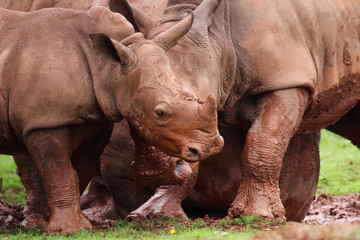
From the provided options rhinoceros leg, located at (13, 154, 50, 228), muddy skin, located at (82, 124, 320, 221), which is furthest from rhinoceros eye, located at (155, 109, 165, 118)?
rhinoceros leg, located at (13, 154, 50, 228)

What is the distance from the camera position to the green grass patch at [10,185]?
13.8m

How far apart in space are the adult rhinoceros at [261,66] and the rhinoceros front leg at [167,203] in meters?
0.78

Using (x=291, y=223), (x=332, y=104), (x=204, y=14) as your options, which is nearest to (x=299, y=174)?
(x=332, y=104)

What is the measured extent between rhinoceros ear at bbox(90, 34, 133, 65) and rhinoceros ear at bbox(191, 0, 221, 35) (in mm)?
1275

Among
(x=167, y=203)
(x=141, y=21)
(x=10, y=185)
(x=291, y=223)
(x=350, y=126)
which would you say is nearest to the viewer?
(x=291, y=223)

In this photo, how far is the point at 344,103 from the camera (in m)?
10.9

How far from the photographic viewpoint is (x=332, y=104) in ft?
35.2

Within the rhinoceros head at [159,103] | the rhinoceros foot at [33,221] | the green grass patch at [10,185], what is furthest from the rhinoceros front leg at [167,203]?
the green grass patch at [10,185]

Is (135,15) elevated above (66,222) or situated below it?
above

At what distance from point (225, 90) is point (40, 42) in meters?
2.07

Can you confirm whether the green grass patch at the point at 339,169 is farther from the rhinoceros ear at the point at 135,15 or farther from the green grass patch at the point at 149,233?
the rhinoceros ear at the point at 135,15

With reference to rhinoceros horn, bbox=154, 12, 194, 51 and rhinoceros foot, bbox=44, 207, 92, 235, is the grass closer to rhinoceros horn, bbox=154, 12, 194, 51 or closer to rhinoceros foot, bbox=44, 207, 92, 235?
rhinoceros foot, bbox=44, 207, 92, 235

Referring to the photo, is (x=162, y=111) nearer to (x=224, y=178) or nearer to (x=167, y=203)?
(x=167, y=203)

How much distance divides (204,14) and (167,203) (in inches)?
82.3
